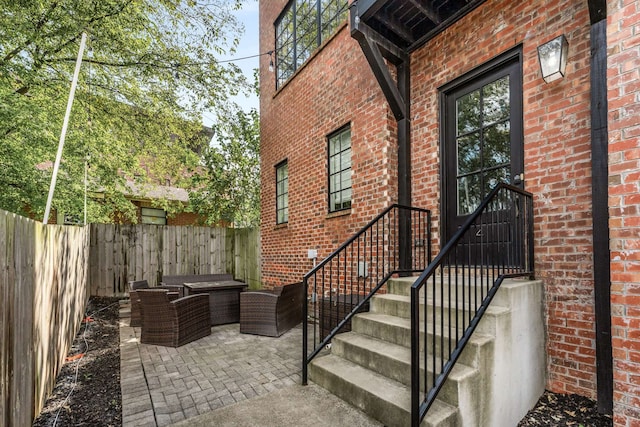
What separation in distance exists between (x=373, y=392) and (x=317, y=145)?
3.96 metres

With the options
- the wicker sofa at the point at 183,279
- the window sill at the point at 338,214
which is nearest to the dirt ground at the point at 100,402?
the wicker sofa at the point at 183,279

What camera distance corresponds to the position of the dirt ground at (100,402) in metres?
2.29

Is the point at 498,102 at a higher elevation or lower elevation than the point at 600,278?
higher

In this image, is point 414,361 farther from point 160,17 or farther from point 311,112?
point 160,17

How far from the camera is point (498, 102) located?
3.23 metres

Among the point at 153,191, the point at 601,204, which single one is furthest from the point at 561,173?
the point at 153,191

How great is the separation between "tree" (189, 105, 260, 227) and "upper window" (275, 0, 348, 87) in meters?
3.82

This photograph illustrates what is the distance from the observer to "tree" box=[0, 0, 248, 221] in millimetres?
4828

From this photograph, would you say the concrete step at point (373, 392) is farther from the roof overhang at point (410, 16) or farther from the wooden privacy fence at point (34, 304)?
the roof overhang at point (410, 16)

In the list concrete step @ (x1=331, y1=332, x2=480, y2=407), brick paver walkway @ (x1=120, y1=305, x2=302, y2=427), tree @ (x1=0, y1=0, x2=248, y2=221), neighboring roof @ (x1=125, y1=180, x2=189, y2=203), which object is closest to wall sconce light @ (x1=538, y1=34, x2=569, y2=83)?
concrete step @ (x1=331, y1=332, x2=480, y2=407)

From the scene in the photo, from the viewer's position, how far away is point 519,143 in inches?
118

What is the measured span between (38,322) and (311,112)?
4.52m

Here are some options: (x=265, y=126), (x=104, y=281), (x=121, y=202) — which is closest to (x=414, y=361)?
(x=265, y=126)

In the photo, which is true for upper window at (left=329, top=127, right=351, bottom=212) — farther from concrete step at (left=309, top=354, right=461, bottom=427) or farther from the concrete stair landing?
concrete step at (left=309, top=354, right=461, bottom=427)
